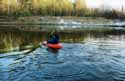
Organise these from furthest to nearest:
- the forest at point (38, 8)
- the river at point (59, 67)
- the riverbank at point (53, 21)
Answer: the forest at point (38, 8)
the riverbank at point (53, 21)
the river at point (59, 67)

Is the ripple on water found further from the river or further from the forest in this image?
the forest

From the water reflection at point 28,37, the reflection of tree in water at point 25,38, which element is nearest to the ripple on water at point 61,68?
the water reflection at point 28,37

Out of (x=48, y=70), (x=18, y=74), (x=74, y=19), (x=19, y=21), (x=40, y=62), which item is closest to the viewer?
(x=18, y=74)

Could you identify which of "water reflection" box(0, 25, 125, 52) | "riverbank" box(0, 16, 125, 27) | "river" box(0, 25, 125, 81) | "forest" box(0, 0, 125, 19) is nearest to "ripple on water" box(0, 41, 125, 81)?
"river" box(0, 25, 125, 81)

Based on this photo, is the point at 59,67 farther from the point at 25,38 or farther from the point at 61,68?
the point at 25,38

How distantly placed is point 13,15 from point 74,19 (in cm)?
3945

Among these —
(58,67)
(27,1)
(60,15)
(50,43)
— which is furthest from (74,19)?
(58,67)

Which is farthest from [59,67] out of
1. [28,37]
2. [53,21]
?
[53,21]

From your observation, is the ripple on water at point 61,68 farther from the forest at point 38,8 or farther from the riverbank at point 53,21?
the forest at point 38,8

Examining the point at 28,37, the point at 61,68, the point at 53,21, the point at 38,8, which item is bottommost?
the point at 61,68

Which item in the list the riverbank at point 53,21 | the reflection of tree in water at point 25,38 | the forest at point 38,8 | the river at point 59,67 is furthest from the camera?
the forest at point 38,8

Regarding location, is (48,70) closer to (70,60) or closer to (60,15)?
(70,60)

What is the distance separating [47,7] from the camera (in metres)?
179

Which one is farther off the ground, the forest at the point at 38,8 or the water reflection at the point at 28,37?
the forest at the point at 38,8
